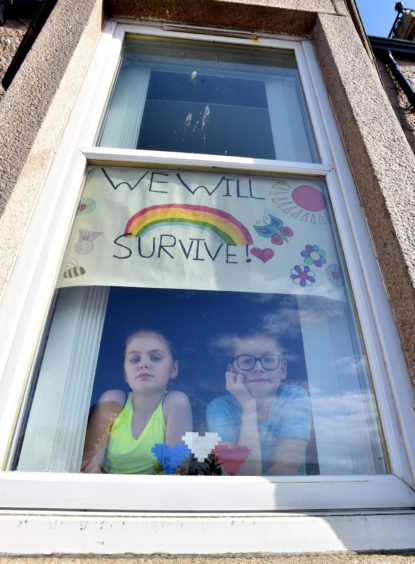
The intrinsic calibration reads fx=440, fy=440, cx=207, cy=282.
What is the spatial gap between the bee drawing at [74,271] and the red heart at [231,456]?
0.96 m

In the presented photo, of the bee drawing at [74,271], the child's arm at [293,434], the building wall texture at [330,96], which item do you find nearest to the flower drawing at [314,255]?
the building wall texture at [330,96]

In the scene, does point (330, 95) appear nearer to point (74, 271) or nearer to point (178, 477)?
point (74, 271)

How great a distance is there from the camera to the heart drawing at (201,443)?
1653 millimetres

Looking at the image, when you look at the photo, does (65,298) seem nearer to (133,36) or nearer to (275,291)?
(275,291)

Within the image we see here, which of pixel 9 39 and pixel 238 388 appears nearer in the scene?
pixel 238 388

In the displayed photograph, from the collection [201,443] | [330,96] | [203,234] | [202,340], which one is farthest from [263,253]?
[330,96]

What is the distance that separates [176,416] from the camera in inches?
70.1

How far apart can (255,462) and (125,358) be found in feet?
2.31

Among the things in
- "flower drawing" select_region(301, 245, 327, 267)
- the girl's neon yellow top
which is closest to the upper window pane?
"flower drawing" select_region(301, 245, 327, 267)

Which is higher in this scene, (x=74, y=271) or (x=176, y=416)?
(x=74, y=271)

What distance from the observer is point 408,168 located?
6.98ft

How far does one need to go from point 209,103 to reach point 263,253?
144cm

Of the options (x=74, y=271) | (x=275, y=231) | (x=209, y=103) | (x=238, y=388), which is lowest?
(x=238, y=388)

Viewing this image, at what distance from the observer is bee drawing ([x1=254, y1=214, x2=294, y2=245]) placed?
2189 millimetres
